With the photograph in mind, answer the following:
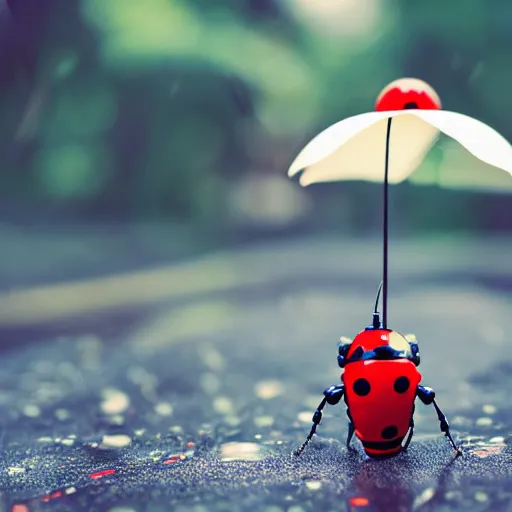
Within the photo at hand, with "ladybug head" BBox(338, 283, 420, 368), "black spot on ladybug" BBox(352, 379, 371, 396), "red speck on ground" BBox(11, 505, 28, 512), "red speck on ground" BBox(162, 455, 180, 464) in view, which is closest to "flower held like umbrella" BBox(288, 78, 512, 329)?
"ladybug head" BBox(338, 283, 420, 368)

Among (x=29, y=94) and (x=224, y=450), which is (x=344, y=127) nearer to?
(x=224, y=450)

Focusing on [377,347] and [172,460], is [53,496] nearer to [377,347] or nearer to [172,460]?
[172,460]

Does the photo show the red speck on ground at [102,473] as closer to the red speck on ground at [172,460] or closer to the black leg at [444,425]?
the red speck on ground at [172,460]

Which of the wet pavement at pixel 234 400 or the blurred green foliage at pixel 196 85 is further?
the blurred green foliage at pixel 196 85

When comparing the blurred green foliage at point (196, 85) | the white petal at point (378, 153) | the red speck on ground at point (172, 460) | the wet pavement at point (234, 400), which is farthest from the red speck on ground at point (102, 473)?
the blurred green foliage at point (196, 85)

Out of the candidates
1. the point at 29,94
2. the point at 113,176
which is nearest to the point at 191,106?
the point at 113,176

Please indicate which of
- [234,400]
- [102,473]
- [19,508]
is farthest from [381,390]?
[234,400]

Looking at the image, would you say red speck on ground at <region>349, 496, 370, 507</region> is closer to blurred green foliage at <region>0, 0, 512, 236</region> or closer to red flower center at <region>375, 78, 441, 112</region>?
red flower center at <region>375, 78, 441, 112</region>
